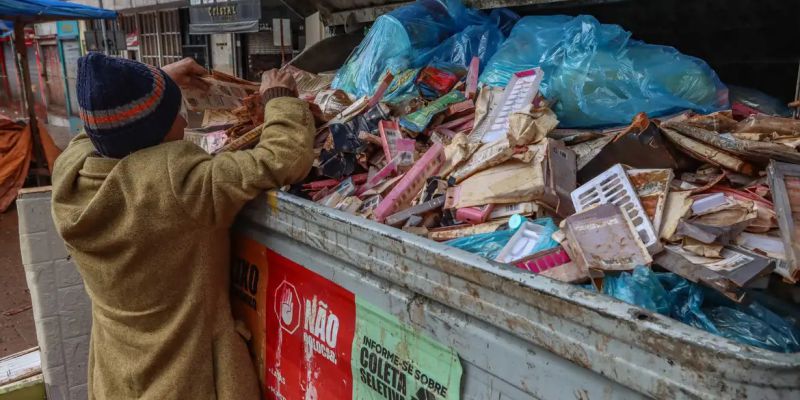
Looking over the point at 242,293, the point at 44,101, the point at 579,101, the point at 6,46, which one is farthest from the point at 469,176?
the point at 6,46

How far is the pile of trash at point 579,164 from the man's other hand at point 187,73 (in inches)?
8.0

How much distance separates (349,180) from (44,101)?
20.7 m

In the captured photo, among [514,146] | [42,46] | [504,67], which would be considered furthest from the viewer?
[42,46]

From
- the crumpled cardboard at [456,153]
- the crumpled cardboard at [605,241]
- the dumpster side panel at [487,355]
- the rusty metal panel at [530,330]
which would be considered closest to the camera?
the rusty metal panel at [530,330]

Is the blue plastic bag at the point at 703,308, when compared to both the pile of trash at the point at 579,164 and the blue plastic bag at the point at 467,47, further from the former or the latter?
the blue plastic bag at the point at 467,47

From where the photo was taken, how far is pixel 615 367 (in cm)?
87

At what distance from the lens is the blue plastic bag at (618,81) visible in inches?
85.3

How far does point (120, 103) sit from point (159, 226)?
1.19ft

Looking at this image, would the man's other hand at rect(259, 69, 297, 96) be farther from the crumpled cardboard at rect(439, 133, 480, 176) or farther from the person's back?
the crumpled cardboard at rect(439, 133, 480, 176)

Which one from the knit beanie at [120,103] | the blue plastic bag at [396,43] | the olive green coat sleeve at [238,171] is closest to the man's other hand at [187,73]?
the knit beanie at [120,103]

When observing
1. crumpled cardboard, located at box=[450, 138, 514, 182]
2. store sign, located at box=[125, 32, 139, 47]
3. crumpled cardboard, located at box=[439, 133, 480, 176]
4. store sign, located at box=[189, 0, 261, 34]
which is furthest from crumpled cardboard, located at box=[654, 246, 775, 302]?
store sign, located at box=[125, 32, 139, 47]

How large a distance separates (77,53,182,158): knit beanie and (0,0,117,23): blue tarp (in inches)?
271

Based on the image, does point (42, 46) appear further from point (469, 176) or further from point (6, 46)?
point (469, 176)

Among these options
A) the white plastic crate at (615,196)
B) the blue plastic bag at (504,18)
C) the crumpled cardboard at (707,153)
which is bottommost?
the white plastic crate at (615,196)
